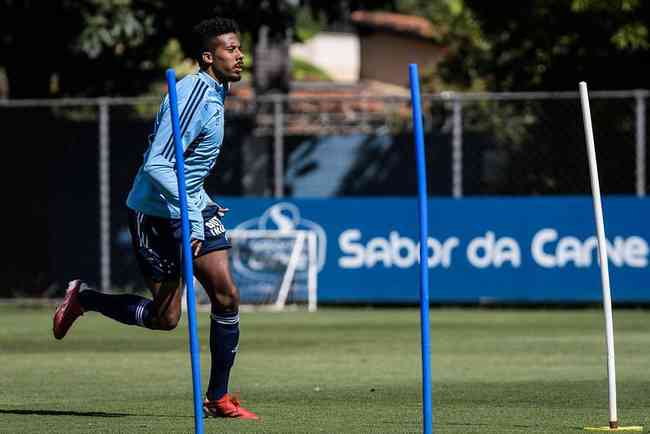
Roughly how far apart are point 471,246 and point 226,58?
35.0ft

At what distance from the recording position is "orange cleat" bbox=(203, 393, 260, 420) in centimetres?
861

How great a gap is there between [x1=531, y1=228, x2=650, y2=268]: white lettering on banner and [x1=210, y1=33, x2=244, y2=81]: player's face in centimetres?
1040

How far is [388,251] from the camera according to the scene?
62.6 ft

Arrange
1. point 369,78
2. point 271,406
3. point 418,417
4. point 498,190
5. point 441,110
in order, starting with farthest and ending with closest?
point 369,78
point 441,110
point 498,190
point 271,406
point 418,417

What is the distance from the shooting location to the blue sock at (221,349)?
8.67 metres

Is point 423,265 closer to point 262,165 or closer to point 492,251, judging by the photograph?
point 492,251

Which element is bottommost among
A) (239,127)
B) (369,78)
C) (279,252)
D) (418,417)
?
(418,417)

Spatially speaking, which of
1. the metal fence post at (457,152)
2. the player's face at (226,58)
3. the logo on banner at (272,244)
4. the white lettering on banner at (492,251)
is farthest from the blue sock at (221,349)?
the metal fence post at (457,152)

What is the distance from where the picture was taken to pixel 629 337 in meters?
14.7

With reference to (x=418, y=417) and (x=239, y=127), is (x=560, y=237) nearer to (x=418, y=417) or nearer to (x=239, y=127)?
(x=239, y=127)

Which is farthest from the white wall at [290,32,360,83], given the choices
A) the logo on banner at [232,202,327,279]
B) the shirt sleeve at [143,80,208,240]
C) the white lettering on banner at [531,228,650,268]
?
the shirt sleeve at [143,80,208,240]

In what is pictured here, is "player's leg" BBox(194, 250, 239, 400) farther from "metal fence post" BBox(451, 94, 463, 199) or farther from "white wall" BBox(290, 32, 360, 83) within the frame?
"white wall" BBox(290, 32, 360, 83)

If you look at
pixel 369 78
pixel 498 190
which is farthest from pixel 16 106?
pixel 369 78

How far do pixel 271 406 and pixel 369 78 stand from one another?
214 ft
